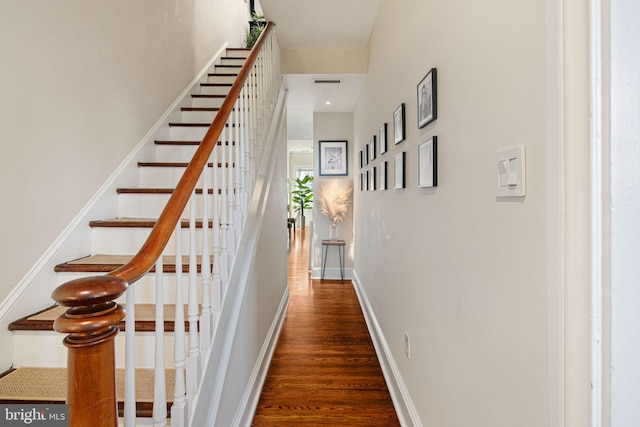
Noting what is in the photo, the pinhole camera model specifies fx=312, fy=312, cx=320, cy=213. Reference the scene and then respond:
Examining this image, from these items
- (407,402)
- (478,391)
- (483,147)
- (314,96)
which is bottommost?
(407,402)

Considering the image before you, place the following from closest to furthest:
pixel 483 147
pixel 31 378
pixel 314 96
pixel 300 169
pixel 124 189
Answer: pixel 483 147 → pixel 31 378 → pixel 124 189 → pixel 314 96 → pixel 300 169

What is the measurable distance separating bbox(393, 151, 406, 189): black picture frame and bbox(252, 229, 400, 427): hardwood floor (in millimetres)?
1344

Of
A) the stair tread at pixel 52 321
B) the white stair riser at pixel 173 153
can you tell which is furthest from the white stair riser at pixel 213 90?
the stair tread at pixel 52 321

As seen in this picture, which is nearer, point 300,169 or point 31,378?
point 31,378

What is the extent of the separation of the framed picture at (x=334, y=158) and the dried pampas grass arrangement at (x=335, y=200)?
18 centimetres

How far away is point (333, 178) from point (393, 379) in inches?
129

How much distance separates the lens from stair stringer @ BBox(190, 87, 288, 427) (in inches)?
50.2

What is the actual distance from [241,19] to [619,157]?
19.9ft

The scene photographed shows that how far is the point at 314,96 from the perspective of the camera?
4008mm

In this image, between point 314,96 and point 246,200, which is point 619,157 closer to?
point 246,200

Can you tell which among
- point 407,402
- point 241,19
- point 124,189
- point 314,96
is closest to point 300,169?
point 241,19

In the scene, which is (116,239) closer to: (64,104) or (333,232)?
(64,104)

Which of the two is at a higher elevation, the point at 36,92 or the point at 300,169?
the point at 300,169

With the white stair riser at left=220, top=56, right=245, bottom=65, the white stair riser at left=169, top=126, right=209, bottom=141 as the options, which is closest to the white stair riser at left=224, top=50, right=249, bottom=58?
the white stair riser at left=220, top=56, right=245, bottom=65
